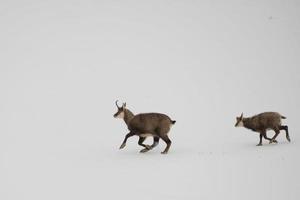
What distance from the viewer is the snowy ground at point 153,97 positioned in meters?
13.4

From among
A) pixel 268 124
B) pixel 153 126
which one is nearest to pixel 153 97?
pixel 153 126

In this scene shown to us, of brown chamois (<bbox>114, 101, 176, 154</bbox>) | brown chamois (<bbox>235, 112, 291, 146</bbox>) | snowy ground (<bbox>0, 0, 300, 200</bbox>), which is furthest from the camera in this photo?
brown chamois (<bbox>235, 112, 291, 146</bbox>)

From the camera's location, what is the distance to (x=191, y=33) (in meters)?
60.4

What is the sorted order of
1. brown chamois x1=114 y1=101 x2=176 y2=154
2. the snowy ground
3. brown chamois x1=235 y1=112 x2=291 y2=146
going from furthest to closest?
brown chamois x1=235 y1=112 x2=291 y2=146 < brown chamois x1=114 y1=101 x2=176 y2=154 < the snowy ground

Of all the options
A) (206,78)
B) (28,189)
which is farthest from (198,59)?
(28,189)

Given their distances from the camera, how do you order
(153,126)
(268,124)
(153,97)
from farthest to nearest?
(153,97) → (268,124) → (153,126)

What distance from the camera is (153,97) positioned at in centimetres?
3456

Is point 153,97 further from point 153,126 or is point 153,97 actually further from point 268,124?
point 268,124

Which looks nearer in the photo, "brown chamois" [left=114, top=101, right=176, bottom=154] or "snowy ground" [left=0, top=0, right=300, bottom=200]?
"snowy ground" [left=0, top=0, right=300, bottom=200]

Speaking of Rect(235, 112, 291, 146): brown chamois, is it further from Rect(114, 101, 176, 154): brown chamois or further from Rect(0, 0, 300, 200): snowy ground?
Rect(114, 101, 176, 154): brown chamois

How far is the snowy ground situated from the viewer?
13.4m

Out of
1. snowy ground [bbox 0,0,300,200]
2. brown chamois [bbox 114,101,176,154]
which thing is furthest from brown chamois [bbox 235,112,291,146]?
brown chamois [bbox 114,101,176,154]

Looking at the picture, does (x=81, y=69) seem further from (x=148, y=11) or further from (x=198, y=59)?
(x=148, y=11)

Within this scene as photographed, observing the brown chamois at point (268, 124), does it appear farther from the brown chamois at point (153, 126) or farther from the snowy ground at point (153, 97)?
the brown chamois at point (153, 126)
